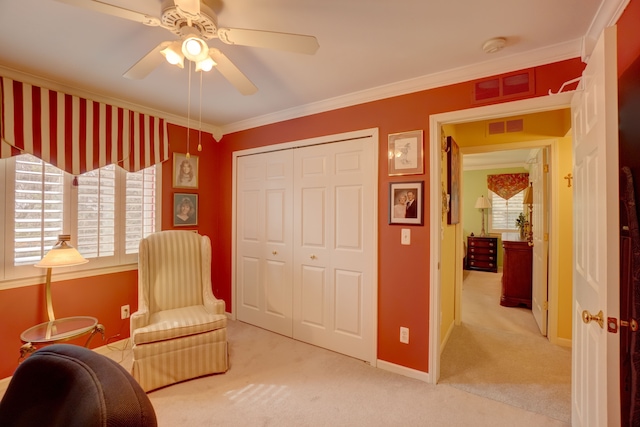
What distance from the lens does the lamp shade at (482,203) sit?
6594mm

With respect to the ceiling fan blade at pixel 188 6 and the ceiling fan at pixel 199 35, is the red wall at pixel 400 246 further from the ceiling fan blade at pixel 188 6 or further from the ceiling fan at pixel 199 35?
the ceiling fan blade at pixel 188 6

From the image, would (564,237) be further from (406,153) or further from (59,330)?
(59,330)

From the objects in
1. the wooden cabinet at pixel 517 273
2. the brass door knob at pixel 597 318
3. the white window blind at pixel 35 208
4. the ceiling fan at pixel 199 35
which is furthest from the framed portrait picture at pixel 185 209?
the wooden cabinet at pixel 517 273

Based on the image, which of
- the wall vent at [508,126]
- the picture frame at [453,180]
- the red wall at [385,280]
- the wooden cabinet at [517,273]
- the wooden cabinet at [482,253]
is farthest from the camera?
the wooden cabinet at [482,253]

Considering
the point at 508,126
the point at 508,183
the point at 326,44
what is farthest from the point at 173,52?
the point at 508,183

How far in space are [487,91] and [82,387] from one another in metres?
2.60

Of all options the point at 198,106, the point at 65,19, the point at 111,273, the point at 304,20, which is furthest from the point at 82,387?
the point at 198,106

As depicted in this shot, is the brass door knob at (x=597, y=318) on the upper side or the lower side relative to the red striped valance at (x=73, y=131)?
lower

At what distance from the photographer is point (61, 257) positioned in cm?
216

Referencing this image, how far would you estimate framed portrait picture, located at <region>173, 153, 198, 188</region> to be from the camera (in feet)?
11.0

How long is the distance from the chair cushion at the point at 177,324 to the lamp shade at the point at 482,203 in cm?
620

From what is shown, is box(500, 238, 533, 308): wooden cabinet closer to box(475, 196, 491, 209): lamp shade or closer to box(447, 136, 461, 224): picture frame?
box(447, 136, 461, 224): picture frame

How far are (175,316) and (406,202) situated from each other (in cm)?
218

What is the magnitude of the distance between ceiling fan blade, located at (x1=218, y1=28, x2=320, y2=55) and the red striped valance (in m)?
2.00
